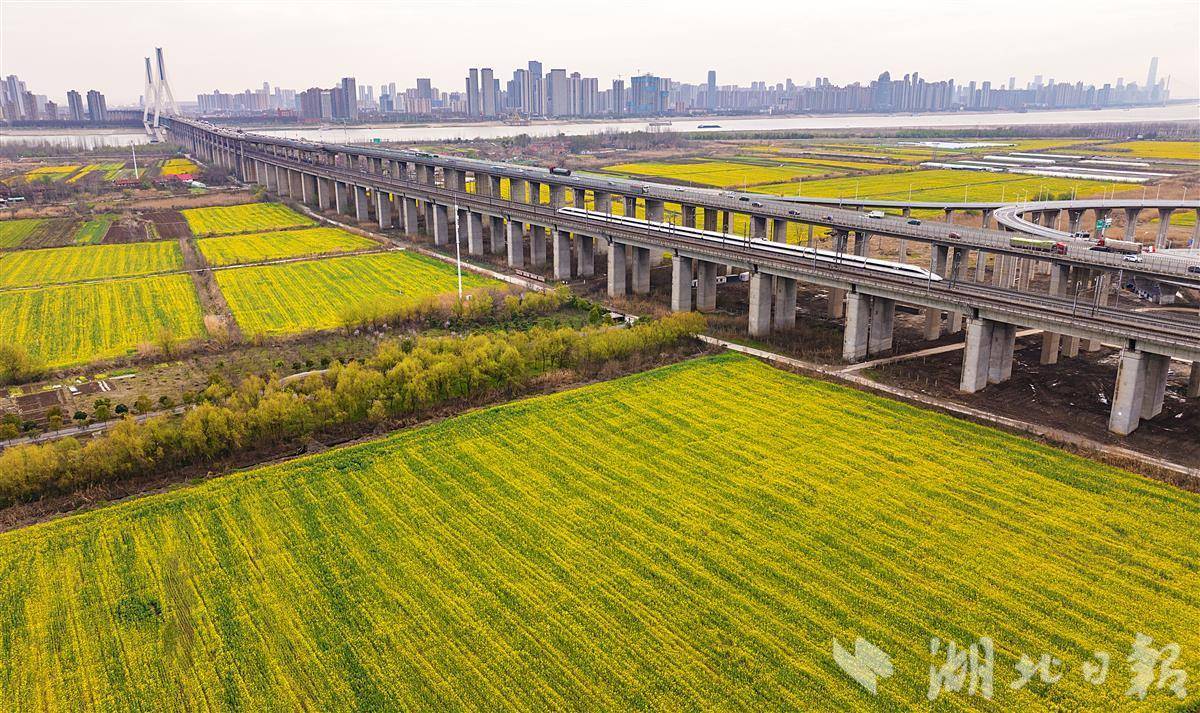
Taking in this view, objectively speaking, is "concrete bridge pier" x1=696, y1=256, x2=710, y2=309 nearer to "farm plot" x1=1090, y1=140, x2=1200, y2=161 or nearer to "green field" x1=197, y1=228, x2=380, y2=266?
"green field" x1=197, y1=228, x2=380, y2=266

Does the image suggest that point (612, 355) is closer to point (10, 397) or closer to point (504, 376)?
point (504, 376)

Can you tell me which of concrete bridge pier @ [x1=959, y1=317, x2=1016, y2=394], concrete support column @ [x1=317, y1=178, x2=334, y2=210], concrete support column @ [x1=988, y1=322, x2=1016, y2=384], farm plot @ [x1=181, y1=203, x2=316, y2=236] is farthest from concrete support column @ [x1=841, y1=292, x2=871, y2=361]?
concrete support column @ [x1=317, y1=178, x2=334, y2=210]

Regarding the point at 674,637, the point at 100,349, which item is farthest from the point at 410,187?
the point at 674,637

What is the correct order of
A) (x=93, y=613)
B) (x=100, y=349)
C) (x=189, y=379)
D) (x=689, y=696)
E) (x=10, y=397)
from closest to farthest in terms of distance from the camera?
(x=689, y=696) → (x=93, y=613) → (x=10, y=397) → (x=189, y=379) → (x=100, y=349)

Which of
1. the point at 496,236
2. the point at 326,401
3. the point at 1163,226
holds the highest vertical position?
the point at 1163,226

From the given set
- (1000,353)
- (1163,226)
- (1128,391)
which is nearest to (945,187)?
(1163,226)

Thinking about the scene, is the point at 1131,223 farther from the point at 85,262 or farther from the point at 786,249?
the point at 85,262
